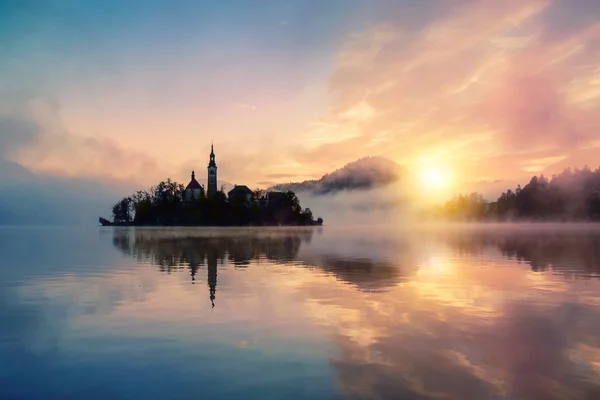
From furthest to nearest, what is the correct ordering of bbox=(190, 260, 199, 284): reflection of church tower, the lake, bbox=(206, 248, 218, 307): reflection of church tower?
bbox=(190, 260, 199, 284): reflection of church tower, bbox=(206, 248, 218, 307): reflection of church tower, the lake

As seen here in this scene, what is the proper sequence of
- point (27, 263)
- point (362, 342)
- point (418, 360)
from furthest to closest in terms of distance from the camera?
1. point (27, 263)
2. point (362, 342)
3. point (418, 360)

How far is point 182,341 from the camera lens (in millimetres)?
16906

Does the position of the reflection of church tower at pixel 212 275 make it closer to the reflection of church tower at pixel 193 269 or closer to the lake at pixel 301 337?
the lake at pixel 301 337

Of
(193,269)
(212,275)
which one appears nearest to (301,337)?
(212,275)

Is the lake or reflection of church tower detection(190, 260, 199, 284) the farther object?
reflection of church tower detection(190, 260, 199, 284)

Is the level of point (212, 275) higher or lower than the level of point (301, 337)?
higher

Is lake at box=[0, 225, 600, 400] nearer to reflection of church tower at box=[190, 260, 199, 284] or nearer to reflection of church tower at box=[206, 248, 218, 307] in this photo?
reflection of church tower at box=[206, 248, 218, 307]

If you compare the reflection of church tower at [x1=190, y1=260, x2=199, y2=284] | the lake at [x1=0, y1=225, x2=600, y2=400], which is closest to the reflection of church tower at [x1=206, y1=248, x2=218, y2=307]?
the lake at [x1=0, y1=225, x2=600, y2=400]

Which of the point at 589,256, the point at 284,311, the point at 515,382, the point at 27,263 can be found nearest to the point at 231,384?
the point at 515,382

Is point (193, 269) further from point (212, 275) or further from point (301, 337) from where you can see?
point (301, 337)

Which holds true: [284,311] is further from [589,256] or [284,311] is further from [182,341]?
[589,256]

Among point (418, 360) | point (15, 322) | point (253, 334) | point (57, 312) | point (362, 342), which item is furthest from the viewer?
point (57, 312)

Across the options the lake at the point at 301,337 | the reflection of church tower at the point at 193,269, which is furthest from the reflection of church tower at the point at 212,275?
the reflection of church tower at the point at 193,269

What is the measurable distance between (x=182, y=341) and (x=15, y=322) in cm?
865
